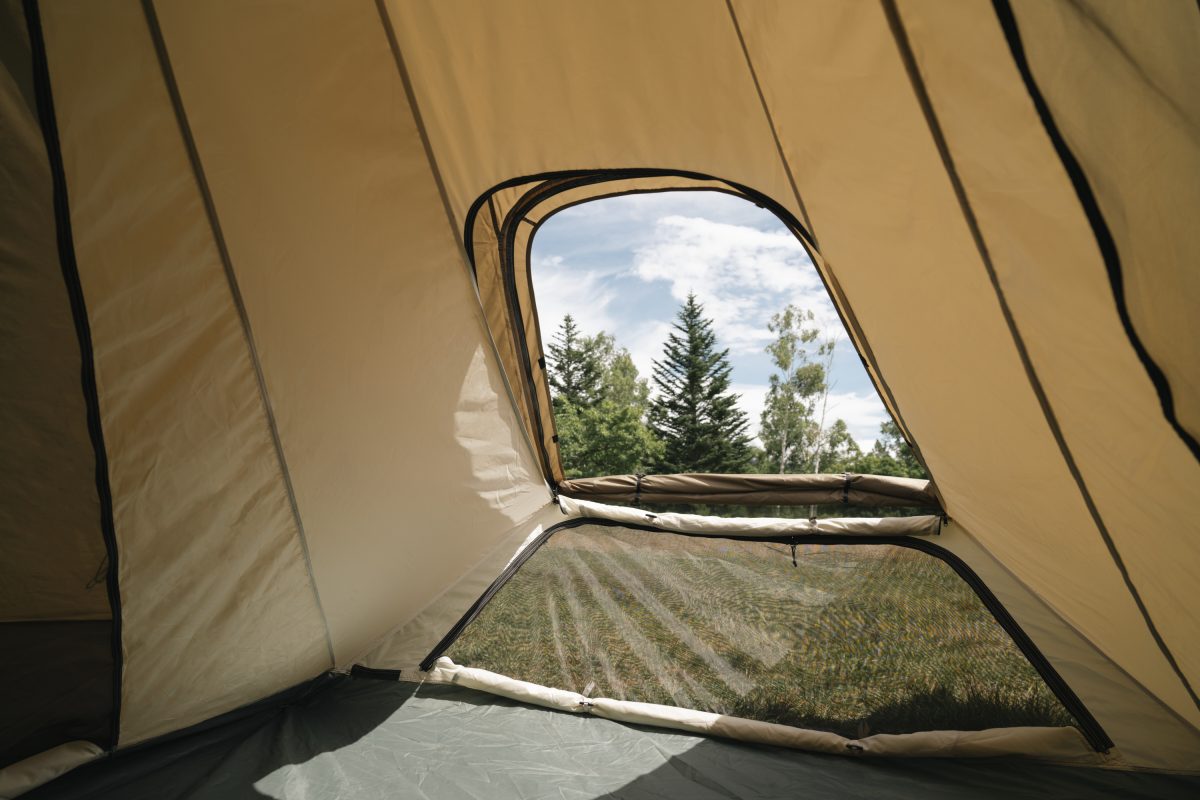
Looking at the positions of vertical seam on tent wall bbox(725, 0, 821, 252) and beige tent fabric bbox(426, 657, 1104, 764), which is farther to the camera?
beige tent fabric bbox(426, 657, 1104, 764)

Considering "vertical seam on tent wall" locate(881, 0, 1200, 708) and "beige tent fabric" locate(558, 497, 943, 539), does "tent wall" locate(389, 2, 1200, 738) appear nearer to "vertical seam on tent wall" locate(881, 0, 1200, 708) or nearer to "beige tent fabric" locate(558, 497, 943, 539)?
"vertical seam on tent wall" locate(881, 0, 1200, 708)

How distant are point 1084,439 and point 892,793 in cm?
97

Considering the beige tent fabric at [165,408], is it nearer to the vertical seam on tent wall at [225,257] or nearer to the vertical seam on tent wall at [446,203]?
the vertical seam on tent wall at [225,257]

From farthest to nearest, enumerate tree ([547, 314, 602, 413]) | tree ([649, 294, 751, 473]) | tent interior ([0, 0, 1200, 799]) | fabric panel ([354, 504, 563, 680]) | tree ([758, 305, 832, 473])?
tree ([547, 314, 602, 413]), tree ([758, 305, 832, 473]), tree ([649, 294, 751, 473]), fabric panel ([354, 504, 563, 680]), tent interior ([0, 0, 1200, 799])

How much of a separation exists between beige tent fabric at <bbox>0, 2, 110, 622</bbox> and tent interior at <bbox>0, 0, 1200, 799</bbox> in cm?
1

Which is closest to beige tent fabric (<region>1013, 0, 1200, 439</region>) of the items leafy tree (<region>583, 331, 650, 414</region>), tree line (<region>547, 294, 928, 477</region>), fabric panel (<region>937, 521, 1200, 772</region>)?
fabric panel (<region>937, 521, 1200, 772</region>)

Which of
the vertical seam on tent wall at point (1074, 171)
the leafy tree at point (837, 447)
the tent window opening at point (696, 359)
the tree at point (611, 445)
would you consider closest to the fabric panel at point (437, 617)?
the vertical seam on tent wall at point (1074, 171)

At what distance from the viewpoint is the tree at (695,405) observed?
15922mm

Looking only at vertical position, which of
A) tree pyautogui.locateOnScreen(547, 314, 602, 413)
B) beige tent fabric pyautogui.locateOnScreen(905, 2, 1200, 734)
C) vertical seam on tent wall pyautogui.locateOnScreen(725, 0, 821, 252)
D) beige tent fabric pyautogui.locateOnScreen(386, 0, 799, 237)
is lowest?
beige tent fabric pyautogui.locateOnScreen(905, 2, 1200, 734)

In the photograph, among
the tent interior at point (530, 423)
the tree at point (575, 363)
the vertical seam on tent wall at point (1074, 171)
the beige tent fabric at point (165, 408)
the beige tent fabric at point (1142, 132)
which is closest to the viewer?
the beige tent fabric at point (1142, 132)

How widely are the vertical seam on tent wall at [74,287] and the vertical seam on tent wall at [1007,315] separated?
4.57ft

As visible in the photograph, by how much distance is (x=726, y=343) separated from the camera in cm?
1947

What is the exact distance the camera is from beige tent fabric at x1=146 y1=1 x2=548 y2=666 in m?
1.38

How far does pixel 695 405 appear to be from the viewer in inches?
677
